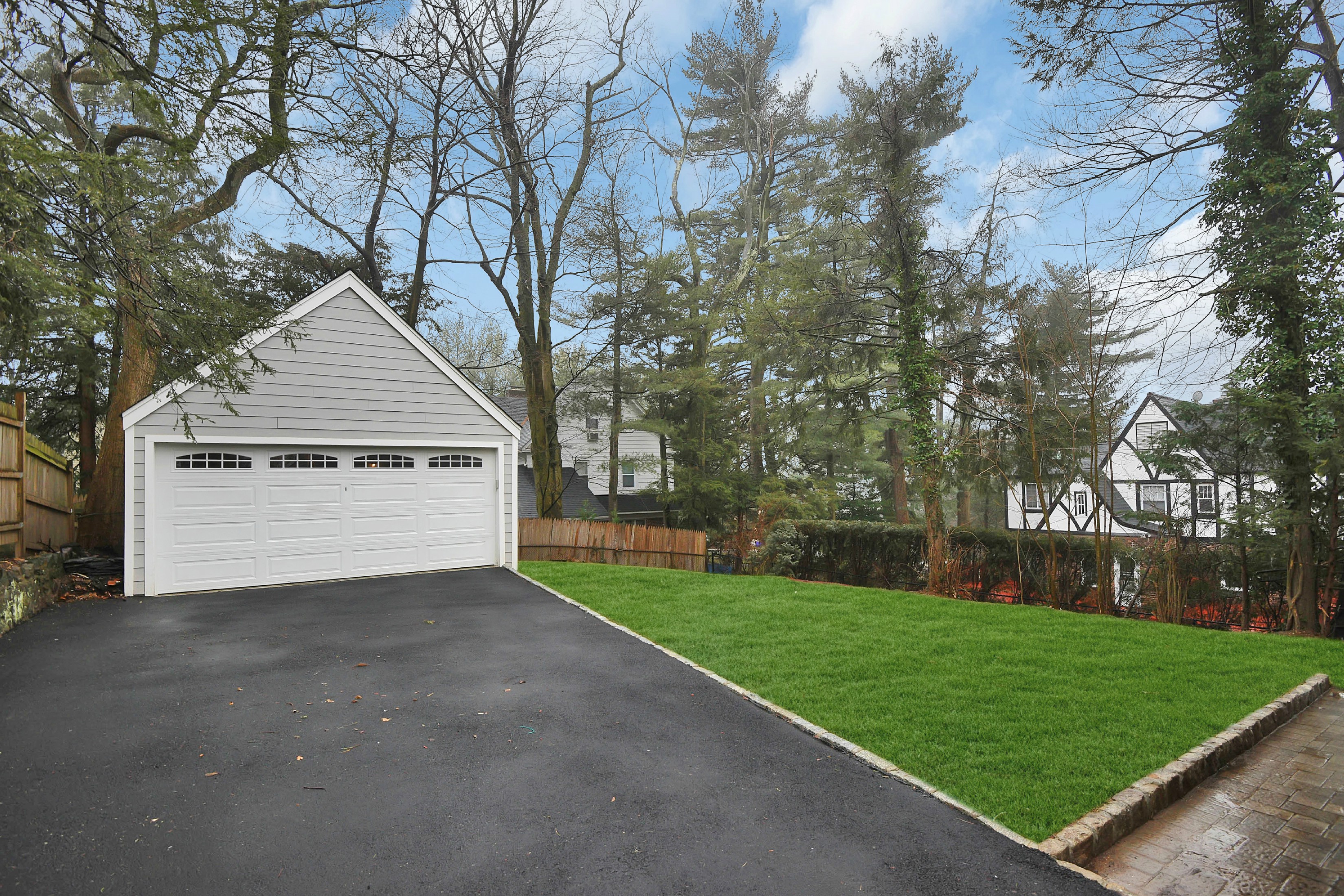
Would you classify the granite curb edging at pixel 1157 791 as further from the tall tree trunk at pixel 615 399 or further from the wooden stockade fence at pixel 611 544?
the tall tree trunk at pixel 615 399

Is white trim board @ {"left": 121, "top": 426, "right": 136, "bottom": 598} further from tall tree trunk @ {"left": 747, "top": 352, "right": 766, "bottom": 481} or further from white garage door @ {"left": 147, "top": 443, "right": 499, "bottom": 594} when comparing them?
tall tree trunk @ {"left": 747, "top": 352, "right": 766, "bottom": 481}

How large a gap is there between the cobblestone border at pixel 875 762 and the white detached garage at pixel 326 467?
5.59m

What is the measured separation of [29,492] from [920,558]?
1365cm

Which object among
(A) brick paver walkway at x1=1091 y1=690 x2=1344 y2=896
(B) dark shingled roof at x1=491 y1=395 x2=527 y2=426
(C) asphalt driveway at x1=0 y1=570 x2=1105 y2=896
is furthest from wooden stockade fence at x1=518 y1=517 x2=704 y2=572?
(B) dark shingled roof at x1=491 y1=395 x2=527 y2=426

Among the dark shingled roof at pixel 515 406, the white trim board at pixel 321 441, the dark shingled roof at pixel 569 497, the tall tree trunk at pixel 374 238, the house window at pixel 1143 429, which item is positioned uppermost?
the tall tree trunk at pixel 374 238

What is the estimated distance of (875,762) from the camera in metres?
3.91

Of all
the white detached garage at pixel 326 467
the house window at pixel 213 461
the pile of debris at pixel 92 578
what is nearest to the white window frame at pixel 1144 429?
the white detached garage at pixel 326 467

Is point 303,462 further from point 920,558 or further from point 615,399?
point 615,399

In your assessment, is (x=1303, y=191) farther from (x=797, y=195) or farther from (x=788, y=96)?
(x=788, y=96)

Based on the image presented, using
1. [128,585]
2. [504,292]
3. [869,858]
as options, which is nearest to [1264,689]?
[869,858]

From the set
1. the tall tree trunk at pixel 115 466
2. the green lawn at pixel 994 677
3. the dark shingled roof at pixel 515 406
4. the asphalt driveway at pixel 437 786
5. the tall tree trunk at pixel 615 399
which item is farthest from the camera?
the dark shingled roof at pixel 515 406

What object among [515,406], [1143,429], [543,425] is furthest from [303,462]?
[1143,429]

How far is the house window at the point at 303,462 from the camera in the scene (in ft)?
31.5

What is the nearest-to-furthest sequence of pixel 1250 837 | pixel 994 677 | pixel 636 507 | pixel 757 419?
pixel 1250 837 → pixel 994 677 → pixel 757 419 → pixel 636 507
